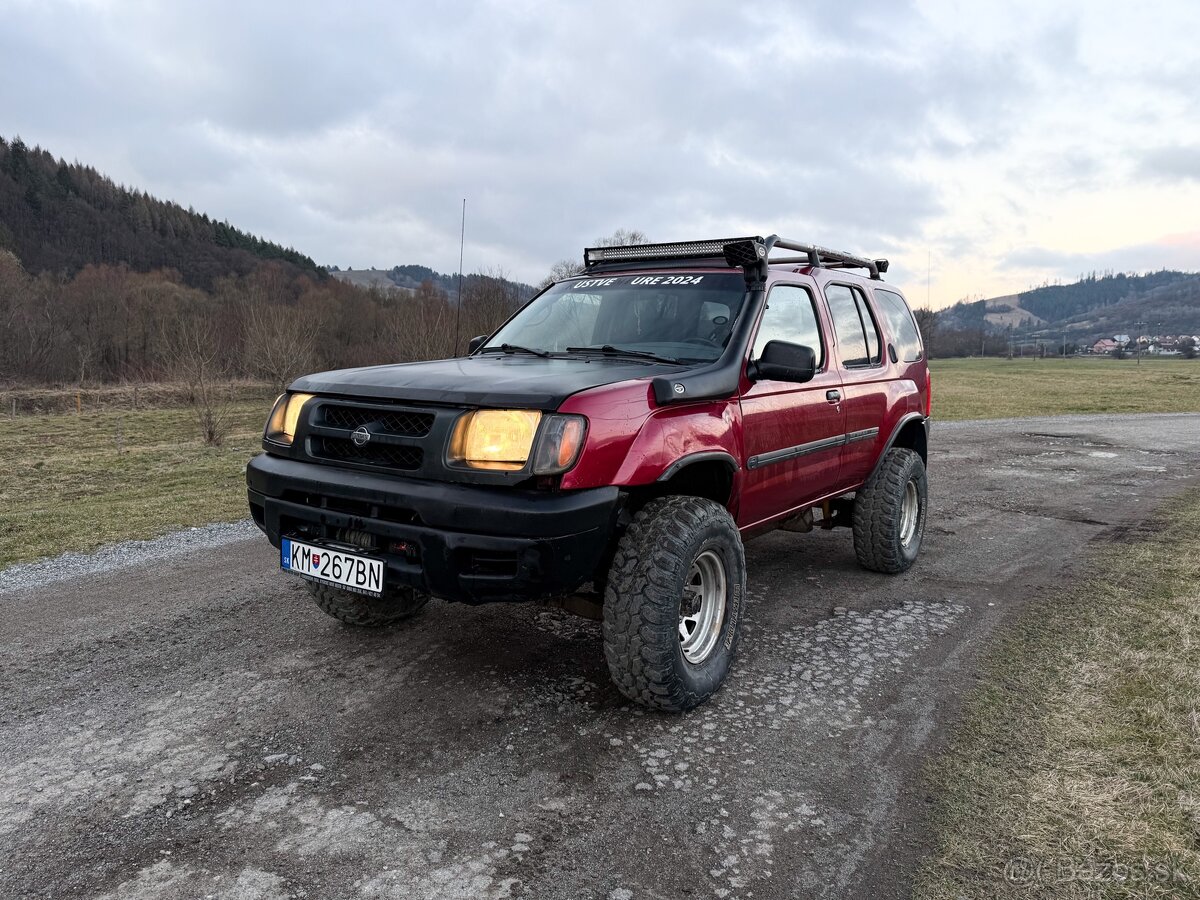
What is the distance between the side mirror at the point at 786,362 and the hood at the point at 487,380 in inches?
17.4

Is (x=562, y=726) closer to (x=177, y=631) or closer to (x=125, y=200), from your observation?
(x=177, y=631)

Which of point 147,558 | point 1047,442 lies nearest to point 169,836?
point 147,558

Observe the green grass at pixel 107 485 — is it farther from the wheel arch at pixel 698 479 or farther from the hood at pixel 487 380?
the wheel arch at pixel 698 479

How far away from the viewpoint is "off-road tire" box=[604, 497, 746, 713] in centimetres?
314

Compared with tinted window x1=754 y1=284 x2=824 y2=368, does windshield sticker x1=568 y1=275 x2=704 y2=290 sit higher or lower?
higher

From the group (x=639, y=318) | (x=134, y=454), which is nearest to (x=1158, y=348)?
(x=134, y=454)

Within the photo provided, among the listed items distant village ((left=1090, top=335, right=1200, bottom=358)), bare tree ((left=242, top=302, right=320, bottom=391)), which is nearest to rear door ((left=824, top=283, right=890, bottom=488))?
bare tree ((left=242, top=302, right=320, bottom=391))

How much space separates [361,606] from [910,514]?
383cm

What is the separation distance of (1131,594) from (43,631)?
6.40 meters

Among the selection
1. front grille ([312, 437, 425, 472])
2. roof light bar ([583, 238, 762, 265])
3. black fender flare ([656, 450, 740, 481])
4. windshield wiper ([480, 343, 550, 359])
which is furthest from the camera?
roof light bar ([583, 238, 762, 265])

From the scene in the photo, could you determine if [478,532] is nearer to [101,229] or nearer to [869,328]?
[869,328]

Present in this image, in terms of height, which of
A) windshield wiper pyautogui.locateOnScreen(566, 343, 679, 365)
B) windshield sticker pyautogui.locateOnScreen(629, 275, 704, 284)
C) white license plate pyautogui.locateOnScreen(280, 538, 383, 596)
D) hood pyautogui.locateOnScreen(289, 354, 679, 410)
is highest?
windshield sticker pyautogui.locateOnScreen(629, 275, 704, 284)

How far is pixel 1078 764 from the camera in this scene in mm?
2912

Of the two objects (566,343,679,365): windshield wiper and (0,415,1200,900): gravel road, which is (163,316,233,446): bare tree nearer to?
(0,415,1200,900): gravel road
